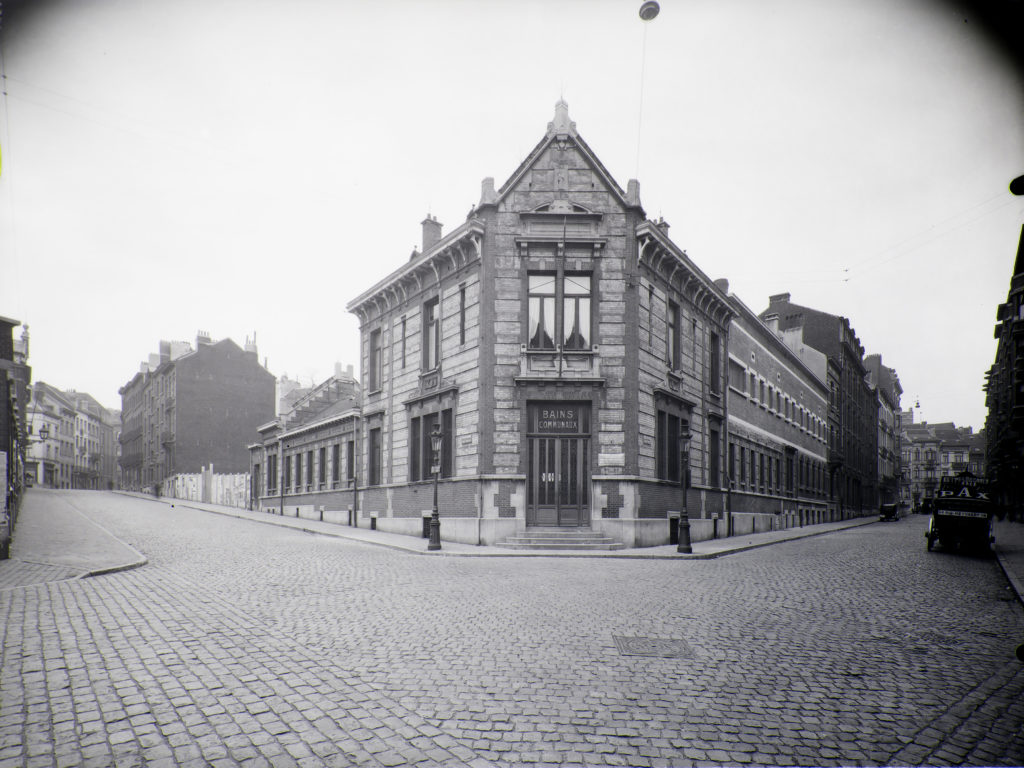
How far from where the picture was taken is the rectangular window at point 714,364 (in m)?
26.1

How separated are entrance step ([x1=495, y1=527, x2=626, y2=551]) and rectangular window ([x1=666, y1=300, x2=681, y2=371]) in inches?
271

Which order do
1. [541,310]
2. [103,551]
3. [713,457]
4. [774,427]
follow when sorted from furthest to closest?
1. [774,427]
2. [713,457]
3. [541,310]
4. [103,551]

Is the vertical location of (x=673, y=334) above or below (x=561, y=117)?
below

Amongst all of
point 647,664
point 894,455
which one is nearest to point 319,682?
point 647,664

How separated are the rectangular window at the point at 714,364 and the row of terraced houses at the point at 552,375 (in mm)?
127

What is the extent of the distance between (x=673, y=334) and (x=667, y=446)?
12.8ft

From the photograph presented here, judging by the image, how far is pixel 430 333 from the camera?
23.6m

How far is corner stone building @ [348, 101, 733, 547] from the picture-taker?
1912 centimetres

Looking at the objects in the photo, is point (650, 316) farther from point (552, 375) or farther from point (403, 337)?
point (403, 337)

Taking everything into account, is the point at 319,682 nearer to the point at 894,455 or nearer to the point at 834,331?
the point at 834,331

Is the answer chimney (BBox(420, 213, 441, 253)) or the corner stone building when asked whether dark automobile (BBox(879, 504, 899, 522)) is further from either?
chimney (BBox(420, 213, 441, 253))

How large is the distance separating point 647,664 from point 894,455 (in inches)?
3735

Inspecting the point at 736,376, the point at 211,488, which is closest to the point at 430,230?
the point at 736,376

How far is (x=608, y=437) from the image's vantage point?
62.9ft
